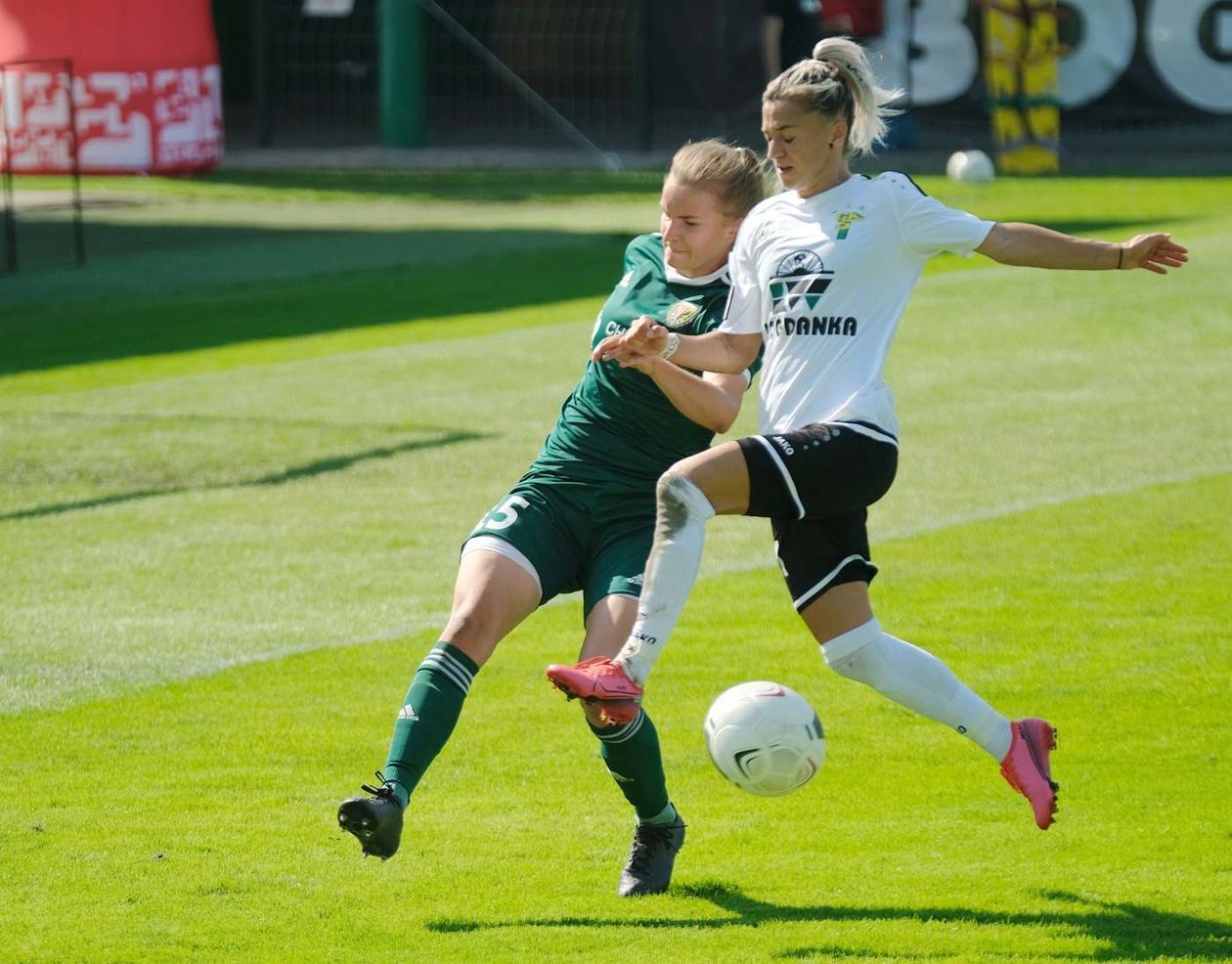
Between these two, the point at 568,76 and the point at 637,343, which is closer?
the point at 637,343

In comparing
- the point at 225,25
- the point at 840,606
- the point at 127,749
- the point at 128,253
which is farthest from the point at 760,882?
the point at 225,25

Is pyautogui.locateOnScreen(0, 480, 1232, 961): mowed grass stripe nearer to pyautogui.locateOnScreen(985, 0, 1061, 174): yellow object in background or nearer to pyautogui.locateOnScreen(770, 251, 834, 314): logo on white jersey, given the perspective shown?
pyautogui.locateOnScreen(770, 251, 834, 314): logo on white jersey

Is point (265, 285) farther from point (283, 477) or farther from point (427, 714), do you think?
point (427, 714)

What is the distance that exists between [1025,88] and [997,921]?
2327cm

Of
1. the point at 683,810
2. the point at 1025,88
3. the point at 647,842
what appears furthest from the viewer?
the point at 1025,88

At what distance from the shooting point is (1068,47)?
1136 inches

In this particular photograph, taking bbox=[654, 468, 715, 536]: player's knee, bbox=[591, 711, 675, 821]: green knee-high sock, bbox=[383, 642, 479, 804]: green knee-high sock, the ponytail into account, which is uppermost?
the ponytail

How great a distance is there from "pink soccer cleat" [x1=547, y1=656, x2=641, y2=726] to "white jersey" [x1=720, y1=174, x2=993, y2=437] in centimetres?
87

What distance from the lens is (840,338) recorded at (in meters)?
5.64

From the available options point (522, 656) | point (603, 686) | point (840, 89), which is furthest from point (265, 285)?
point (603, 686)

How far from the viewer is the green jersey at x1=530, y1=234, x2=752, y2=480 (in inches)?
229

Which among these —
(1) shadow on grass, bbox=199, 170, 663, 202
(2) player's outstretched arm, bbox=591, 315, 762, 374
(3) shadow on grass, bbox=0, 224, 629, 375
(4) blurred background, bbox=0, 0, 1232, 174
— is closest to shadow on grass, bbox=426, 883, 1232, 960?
(2) player's outstretched arm, bbox=591, 315, 762, 374

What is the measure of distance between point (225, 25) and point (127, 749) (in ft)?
98.7

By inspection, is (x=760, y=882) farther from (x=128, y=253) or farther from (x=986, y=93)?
(x=986, y=93)
